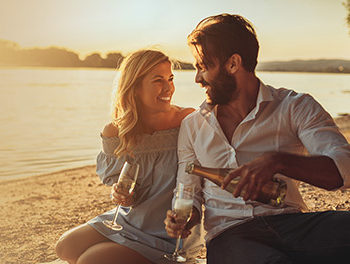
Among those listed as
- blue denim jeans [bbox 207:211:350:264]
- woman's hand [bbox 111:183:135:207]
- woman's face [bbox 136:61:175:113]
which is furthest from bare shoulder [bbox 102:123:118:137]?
blue denim jeans [bbox 207:211:350:264]

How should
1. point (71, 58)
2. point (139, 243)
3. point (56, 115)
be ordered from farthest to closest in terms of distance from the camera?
point (71, 58) < point (56, 115) < point (139, 243)

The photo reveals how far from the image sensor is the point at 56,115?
21.1 m

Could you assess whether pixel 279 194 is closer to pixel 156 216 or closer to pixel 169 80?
pixel 156 216

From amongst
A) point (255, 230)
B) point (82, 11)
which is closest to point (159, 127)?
point (255, 230)

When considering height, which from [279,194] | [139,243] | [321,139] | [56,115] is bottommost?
[56,115]

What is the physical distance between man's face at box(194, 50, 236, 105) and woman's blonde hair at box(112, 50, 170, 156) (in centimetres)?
68

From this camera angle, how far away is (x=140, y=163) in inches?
121

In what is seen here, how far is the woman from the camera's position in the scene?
9.23 ft

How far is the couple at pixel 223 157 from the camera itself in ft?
6.93

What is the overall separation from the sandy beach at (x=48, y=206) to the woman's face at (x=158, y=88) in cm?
209

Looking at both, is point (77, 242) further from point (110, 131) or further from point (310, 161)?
point (310, 161)

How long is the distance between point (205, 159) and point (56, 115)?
19368 mm

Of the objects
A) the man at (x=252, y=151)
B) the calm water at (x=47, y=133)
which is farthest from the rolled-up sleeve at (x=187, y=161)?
the calm water at (x=47, y=133)

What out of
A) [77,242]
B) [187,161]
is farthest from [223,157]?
[77,242]
